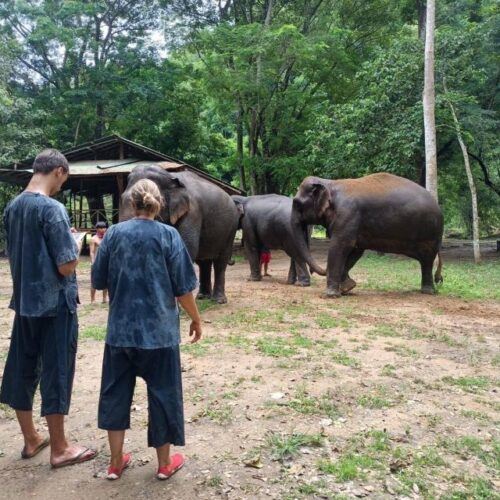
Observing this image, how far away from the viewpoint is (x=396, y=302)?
9.11 m

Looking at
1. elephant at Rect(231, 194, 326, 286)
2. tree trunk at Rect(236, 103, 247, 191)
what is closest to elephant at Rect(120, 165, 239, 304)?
elephant at Rect(231, 194, 326, 286)

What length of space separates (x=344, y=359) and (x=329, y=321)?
75.1 inches

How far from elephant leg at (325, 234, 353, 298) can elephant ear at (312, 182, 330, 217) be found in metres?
0.60

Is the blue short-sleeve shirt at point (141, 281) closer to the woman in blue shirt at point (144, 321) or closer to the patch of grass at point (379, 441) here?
the woman in blue shirt at point (144, 321)

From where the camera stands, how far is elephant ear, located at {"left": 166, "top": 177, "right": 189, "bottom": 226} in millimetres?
7377

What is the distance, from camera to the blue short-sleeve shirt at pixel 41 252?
3.23 m

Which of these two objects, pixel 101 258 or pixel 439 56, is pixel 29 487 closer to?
pixel 101 258

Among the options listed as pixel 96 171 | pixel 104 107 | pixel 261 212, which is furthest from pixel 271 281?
pixel 104 107

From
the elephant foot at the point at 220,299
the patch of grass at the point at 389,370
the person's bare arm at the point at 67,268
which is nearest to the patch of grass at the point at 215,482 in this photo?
the person's bare arm at the point at 67,268

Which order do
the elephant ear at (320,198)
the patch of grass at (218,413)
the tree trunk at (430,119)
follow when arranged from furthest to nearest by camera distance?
the tree trunk at (430,119) < the elephant ear at (320,198) < the patch of grass at (218,413)

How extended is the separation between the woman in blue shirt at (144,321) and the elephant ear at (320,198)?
707 cm

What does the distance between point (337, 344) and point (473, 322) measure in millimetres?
2513

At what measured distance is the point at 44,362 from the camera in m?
3.29

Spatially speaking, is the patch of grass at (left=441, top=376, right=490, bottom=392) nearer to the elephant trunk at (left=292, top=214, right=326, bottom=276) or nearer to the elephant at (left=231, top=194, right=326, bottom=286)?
the elephant trunk at (left=292, top=214, right=326, bottom=276)
